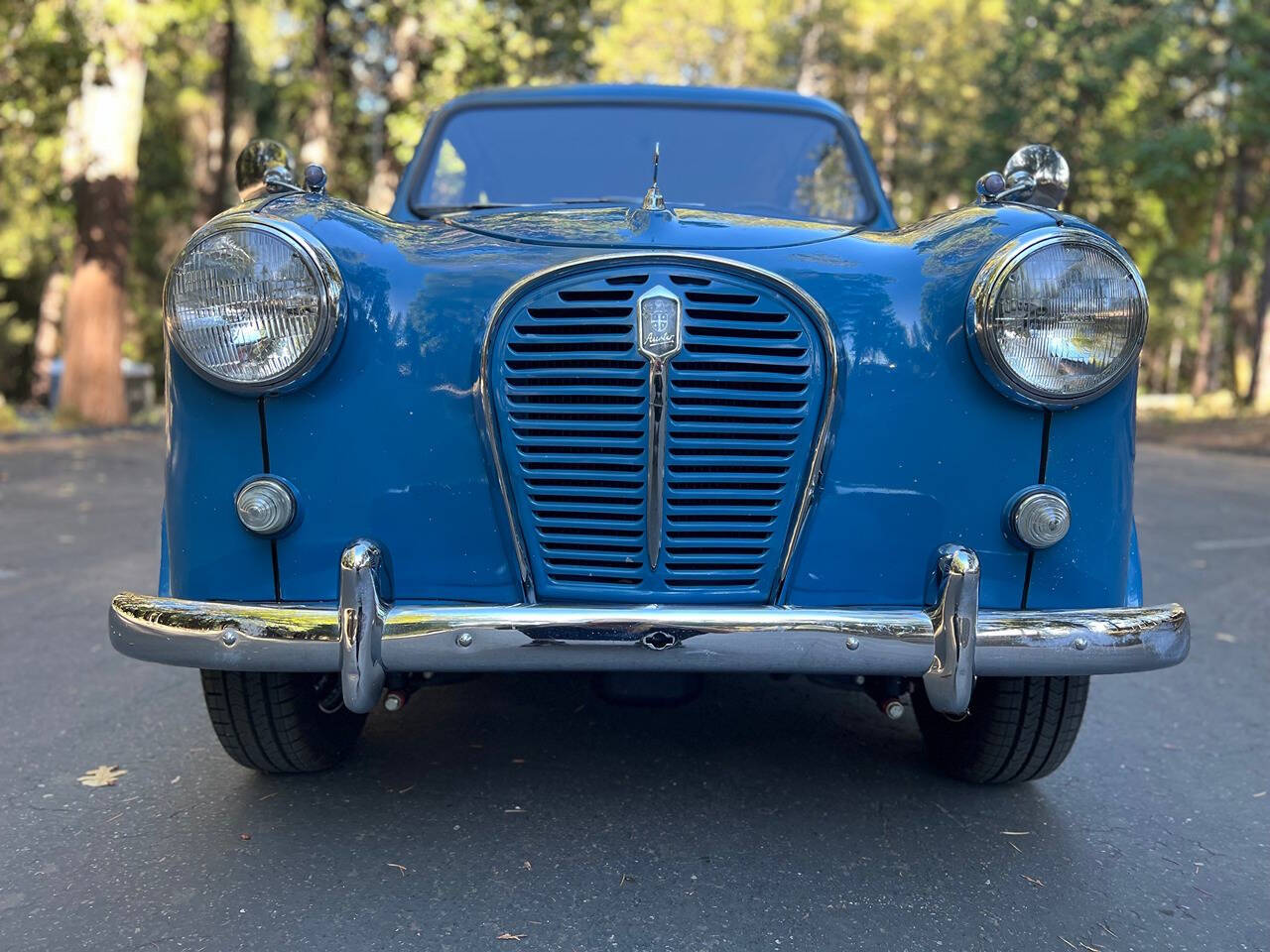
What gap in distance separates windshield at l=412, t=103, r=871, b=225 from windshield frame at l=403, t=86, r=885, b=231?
0.05 ft

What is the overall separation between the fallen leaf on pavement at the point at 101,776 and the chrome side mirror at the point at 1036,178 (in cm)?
269

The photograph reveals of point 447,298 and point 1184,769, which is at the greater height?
point 447,298

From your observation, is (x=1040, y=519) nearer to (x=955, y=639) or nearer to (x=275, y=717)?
(x=955, y=639)

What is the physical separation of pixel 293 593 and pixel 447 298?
69cm

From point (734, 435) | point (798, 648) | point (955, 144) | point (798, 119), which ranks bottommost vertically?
point (798, 648)

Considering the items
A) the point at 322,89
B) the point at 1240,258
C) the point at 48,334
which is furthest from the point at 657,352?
the point at 48,334

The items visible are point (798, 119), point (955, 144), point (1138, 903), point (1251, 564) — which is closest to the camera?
point (1138, 903)

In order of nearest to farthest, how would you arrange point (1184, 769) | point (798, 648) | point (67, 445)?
point (798, 648) < point (1184, 769) < point (67, 445)

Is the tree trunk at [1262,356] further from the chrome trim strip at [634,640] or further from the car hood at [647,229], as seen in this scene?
the chrome trim strip at [634,640]

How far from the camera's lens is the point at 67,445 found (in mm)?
11664

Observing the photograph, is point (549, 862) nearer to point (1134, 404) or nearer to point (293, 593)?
point (293, 593)

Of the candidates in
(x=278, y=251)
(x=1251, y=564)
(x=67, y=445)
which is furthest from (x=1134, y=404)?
(x=67, y=445)

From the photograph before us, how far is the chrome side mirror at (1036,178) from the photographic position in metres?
3.13

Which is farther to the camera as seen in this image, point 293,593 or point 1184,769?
point 1184,769
